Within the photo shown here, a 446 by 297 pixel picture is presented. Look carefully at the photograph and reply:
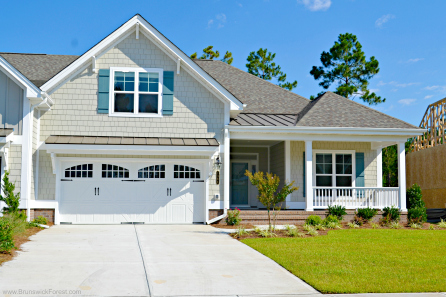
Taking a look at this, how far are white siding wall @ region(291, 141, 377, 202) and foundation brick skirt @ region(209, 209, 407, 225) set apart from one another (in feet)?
5.20

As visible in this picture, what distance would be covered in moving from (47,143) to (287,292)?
10.4m

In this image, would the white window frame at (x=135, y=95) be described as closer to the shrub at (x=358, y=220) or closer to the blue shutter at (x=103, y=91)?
the blue shutter at (x=103, y=91)

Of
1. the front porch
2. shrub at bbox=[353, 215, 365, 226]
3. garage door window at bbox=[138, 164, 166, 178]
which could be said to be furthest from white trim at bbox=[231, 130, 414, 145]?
shrub at bbox=[353, 215, 365, 226]

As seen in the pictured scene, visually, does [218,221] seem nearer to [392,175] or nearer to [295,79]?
[392,175]

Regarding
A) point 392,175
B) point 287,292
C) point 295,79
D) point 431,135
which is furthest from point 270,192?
point 295,79

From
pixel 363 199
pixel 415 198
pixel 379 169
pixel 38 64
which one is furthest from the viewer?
pixel 38 64

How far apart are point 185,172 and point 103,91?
3.89 meters

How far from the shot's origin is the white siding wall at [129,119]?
51.2 feet

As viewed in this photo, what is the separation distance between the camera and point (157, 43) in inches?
630

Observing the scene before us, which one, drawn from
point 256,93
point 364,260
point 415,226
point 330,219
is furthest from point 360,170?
point 364,260

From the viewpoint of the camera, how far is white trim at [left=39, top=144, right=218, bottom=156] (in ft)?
48.9

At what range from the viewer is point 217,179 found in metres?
16.3

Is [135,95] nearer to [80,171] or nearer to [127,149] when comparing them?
[127,149]

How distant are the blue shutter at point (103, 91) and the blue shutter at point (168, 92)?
189cm
